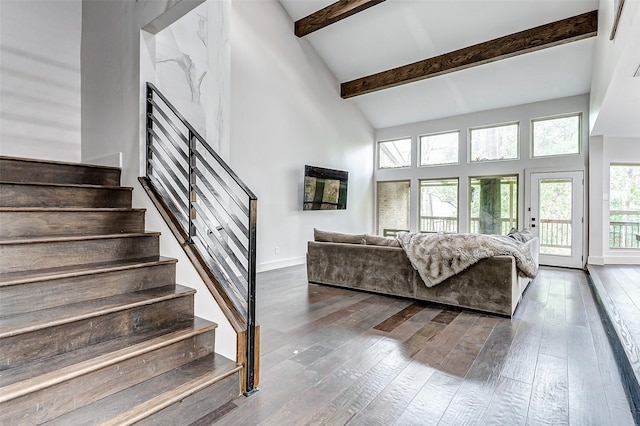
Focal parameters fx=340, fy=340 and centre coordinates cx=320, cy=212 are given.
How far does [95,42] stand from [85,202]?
183 cm

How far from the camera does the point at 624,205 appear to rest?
247 inches

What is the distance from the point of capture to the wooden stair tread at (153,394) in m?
1.39

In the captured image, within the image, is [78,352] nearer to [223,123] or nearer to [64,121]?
[223,123]

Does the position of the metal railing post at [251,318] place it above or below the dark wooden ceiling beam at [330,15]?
below

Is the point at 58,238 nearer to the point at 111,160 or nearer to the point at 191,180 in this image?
the point at 191,180

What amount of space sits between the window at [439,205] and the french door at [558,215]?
4.99 feet

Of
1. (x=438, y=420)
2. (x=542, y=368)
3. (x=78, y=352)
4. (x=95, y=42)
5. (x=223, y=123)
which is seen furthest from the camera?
(x=223, y=123)

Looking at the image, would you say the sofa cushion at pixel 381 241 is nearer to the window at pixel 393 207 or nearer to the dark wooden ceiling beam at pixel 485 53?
the dark wooden ceiling beam at pixel 485 53

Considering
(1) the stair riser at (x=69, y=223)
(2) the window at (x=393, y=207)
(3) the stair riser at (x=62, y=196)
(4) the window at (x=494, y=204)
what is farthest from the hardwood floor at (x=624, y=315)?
(2) the window at (x=393, y=207)

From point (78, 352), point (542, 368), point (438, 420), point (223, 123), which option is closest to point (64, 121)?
point (223, 123)

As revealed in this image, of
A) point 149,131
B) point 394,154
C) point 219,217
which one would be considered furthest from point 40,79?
point 394,154

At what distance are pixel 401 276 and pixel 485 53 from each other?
438 centimetres

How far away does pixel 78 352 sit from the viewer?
1.58 m

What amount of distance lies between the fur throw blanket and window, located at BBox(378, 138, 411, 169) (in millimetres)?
5059
